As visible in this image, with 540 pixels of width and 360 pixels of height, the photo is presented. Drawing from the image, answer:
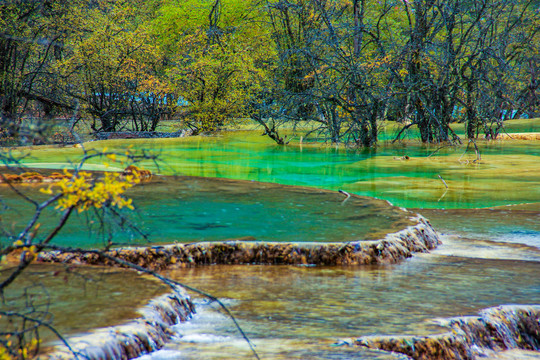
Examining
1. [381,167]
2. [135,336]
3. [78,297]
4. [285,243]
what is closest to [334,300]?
[285,243]

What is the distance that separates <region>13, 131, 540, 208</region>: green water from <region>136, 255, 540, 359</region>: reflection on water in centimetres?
400

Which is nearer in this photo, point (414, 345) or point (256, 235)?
point (414, 345)

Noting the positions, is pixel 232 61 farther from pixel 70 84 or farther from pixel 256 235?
pixel 256 235

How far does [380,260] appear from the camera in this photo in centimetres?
759

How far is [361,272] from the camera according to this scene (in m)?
7.18

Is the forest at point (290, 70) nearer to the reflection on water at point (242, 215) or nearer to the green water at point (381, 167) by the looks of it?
the green water at point (381, 167)

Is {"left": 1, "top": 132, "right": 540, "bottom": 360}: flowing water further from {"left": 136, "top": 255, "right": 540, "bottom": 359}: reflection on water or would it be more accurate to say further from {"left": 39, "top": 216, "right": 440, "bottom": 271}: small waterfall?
{"left": 39, "top": 216, "right": 440, "bottom": 271}: small waterfall

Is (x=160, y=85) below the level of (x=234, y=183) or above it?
above

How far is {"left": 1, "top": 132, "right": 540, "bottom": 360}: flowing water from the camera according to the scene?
500cm

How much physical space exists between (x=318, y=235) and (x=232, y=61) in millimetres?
19612

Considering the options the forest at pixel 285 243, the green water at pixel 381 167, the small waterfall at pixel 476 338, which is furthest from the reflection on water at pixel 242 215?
the small waterfall at pixel 476 338

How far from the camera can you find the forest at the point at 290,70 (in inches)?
725

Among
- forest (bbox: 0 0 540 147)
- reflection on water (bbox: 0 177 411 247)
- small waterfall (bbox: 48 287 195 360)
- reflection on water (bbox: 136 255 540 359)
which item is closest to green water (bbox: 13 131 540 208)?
reflection on water (bbox: 0 177 411 247)

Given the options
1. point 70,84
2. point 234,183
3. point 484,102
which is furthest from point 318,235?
point 70,84
